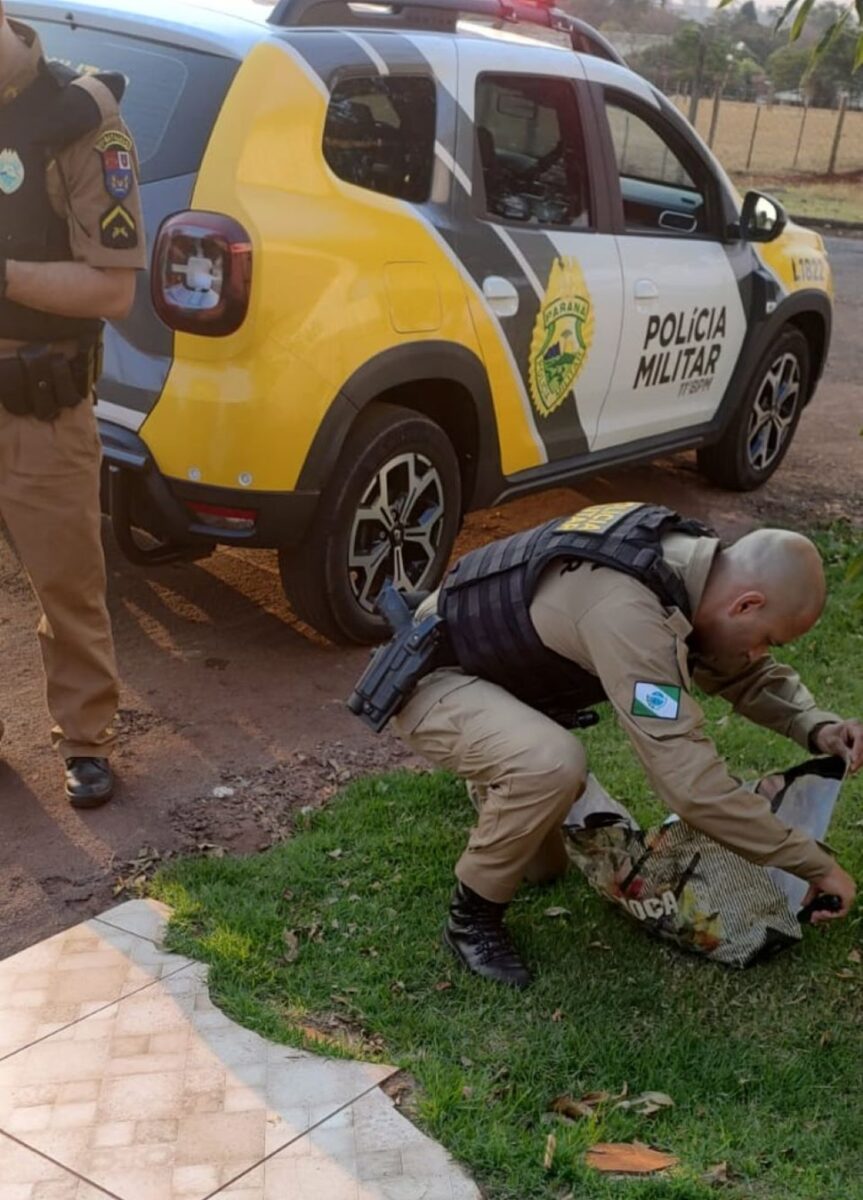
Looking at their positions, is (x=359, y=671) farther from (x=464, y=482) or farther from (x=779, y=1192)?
(x=779, y=1192)

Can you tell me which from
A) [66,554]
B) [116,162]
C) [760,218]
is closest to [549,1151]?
[66,554]

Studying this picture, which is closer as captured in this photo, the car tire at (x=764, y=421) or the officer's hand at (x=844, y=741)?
the officer's hand at (x=844, y=741)

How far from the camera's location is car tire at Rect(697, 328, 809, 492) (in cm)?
657

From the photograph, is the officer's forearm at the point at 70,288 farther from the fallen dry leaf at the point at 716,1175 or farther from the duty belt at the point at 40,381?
the fallen dry leaf at the point at 716,1175

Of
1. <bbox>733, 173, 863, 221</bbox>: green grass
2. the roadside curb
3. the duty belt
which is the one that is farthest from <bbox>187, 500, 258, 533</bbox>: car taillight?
<bbox>733, 173, 863, 221</bbox>: green grass

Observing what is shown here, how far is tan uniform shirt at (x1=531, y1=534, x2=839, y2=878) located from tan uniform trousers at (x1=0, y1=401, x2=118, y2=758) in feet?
4.43

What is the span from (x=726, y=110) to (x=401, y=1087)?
3309cm

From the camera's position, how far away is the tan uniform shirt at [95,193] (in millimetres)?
3359

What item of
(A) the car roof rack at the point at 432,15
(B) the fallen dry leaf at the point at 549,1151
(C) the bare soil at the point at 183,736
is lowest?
(C) the bare soil at the point at 183,736

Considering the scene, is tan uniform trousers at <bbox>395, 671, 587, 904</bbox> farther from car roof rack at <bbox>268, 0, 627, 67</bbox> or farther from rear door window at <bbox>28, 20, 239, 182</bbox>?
car roof rack at <bbox>268, 0, 627, 67</bbox>

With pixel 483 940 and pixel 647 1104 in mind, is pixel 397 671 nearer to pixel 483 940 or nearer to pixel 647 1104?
pixel 483 940

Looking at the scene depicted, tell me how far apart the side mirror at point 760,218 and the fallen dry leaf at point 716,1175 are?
14.3ft

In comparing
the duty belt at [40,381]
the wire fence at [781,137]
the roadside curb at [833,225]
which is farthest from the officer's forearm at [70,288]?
the wire fence at [781,137]

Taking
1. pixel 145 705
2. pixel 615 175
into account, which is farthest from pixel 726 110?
pixel 145 705
